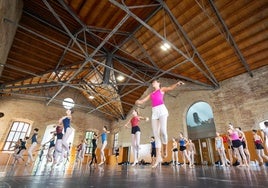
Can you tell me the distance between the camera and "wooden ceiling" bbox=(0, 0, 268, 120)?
22.4 feet

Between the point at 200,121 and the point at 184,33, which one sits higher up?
the point at 184,33

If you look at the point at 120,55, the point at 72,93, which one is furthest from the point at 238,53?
the point at 72,93

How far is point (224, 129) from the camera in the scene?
30.1 ft

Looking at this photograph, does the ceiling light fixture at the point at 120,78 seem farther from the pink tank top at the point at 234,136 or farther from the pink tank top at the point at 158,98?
the pink tank top at the point at 158,98

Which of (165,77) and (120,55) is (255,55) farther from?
(120,55)

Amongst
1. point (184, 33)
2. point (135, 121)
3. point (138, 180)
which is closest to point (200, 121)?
point (184, 33)

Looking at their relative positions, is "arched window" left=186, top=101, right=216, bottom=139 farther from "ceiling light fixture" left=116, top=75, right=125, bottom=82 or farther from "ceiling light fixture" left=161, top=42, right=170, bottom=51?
"ceiling light fixture" left=116, top=75, right=125, bottom=82

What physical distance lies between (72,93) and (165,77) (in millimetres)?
10336

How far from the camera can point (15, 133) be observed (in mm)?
12688

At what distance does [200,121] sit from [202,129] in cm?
58

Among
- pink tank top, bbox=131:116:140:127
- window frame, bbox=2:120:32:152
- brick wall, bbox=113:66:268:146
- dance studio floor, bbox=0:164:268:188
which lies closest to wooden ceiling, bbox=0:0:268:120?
brick wall, bbox=113:66:268:146

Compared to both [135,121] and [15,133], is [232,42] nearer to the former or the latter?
[135,121]

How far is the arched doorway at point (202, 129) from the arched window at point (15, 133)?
45.6 feet

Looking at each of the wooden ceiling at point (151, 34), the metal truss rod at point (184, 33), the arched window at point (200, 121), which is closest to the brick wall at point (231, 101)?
the arched window at point (200, 121)
